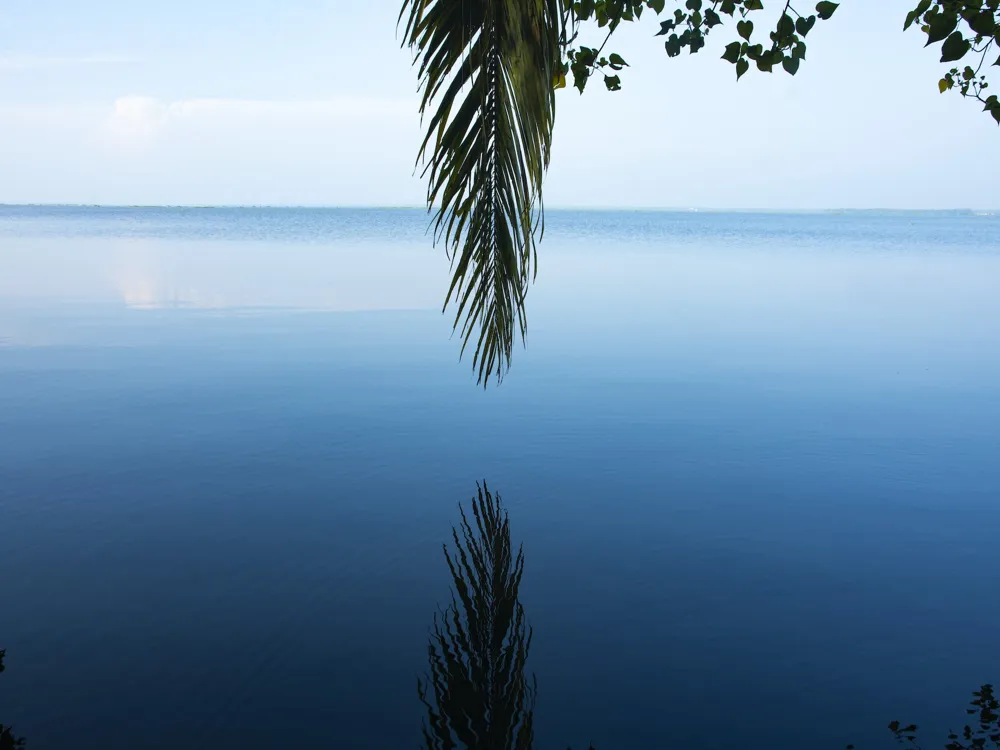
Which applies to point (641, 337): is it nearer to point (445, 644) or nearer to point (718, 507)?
point (718, 507)

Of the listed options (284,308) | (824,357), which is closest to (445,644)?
(824,357)

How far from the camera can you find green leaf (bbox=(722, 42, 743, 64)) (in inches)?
197

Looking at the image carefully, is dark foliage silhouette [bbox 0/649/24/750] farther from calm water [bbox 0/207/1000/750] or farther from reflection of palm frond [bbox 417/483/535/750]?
reflection of palm frond [bbox 417/483/535/750]

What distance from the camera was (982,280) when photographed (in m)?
28.6

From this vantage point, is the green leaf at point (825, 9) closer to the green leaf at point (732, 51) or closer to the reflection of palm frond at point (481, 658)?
the green leaf at point (732, 51)

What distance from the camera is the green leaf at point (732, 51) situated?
5.01 m

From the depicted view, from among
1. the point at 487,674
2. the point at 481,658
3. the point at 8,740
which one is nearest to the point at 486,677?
the point at 487,674

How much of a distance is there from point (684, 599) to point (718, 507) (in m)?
1.70

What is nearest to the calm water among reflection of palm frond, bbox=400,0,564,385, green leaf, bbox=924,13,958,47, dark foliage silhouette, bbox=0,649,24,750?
dark foliage silhouette, bbox=0,649,24,750

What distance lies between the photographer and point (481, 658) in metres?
4.74

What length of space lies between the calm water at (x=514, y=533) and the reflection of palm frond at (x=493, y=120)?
2.25 meters

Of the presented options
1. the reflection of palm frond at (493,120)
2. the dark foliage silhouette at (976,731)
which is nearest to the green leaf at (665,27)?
the reflection of palm frond at (493,120)

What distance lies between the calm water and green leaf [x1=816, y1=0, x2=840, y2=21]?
129 inches

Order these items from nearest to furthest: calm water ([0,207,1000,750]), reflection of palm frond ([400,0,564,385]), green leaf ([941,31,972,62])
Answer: reflection of palm frond ([400,0,564,385]), green leaf ([941,31,972,62]), calm water ([0,207,1000,750])
